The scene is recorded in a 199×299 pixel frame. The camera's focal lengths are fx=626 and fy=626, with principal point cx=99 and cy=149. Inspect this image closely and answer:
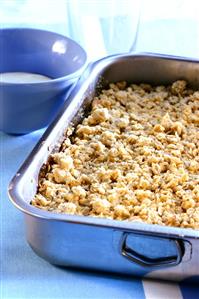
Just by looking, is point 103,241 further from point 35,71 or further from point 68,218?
point 35,71

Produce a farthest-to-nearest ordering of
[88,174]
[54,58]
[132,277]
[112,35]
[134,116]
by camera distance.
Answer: [112,35], [54,58], [134,116], [88,174], [132,277]

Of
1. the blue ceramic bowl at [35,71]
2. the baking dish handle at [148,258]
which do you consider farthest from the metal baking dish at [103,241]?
the blue ceramic bowl at [35,71]

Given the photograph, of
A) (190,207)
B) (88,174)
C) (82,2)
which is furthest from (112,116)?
(82,2)

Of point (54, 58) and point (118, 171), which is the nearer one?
point (118, 171)

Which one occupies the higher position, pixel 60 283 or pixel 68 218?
pixel 68 218

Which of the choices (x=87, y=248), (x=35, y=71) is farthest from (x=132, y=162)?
(x=35, y=71)

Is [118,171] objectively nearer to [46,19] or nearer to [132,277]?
[132,277]
